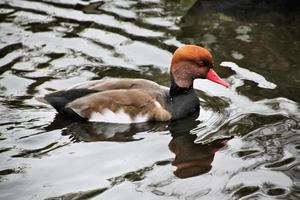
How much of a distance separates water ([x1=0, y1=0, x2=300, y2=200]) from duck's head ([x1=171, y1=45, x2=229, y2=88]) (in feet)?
1.49

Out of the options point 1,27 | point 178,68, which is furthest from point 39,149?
point 1,27

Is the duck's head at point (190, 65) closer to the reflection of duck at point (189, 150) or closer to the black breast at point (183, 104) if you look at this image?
the black breast at point (183, 104)

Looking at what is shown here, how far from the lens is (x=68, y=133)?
7.60 metres

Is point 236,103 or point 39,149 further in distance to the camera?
point 236,103

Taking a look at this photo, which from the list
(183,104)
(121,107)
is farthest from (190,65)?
(121,107)

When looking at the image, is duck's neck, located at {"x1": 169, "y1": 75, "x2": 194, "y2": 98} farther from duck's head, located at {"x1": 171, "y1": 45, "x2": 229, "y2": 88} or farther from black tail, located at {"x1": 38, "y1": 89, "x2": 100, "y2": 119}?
black tail, located at {"x1": 38, "y1": 89, "x2": 100, "y2": 119}

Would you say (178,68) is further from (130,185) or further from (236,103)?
(130,185)

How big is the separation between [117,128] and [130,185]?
1430 mm

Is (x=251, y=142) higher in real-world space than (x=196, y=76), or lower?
lower

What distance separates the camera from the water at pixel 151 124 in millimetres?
6449

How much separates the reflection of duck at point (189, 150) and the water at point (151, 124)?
1cm

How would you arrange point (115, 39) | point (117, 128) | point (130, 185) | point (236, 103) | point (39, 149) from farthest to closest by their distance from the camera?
point (115, 39), point (236, 103), point (117, 128), point (39, 149), point (130, 185)

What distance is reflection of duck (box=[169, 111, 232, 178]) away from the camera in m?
6.75

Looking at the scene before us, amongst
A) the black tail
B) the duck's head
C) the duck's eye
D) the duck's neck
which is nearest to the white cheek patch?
the black tail
